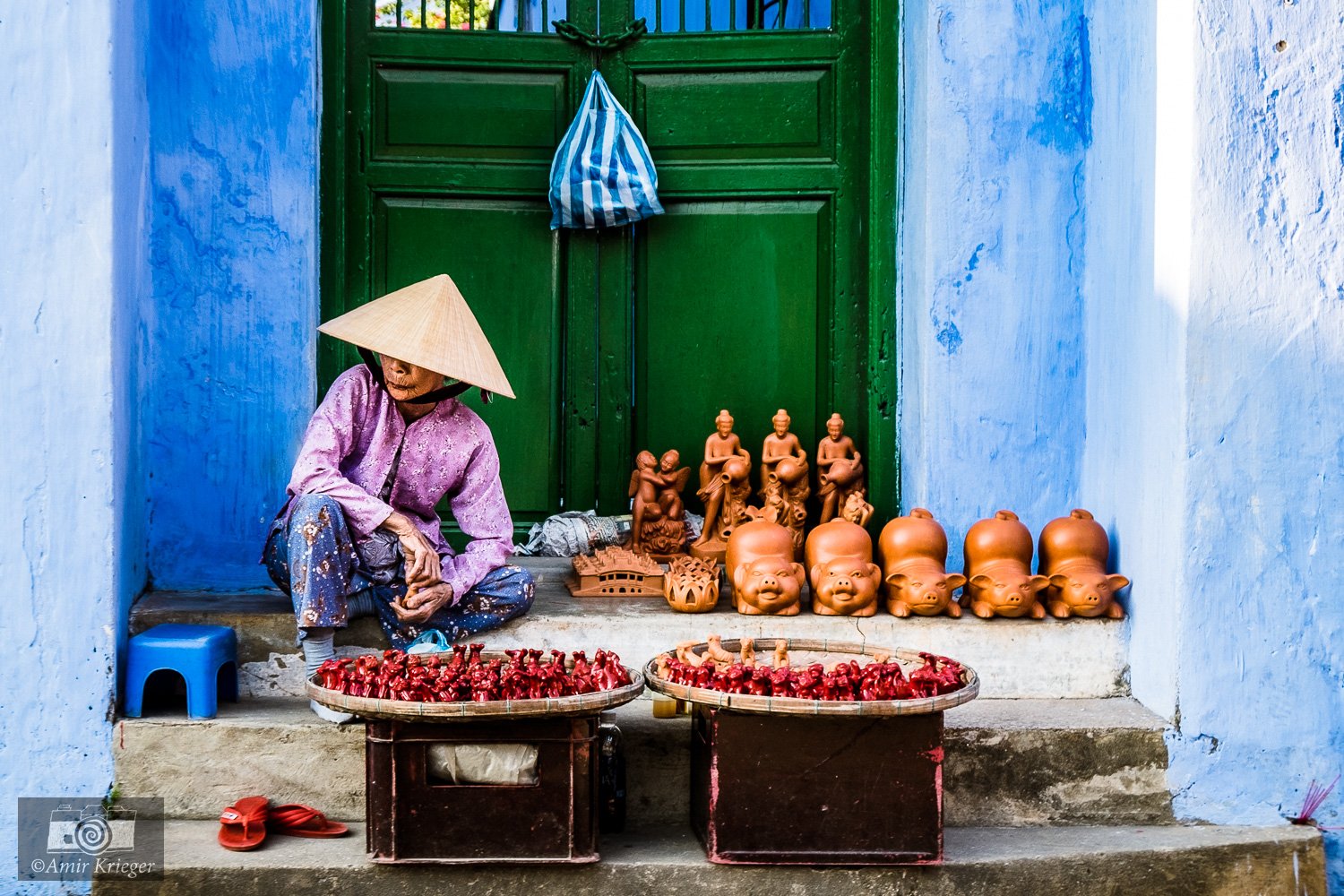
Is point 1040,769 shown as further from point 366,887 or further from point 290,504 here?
point 290,504

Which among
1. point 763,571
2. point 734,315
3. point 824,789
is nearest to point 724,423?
point 734,315

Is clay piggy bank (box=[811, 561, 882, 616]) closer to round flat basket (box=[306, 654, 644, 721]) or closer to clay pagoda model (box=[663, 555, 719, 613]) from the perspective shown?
clay pagoda model (box=[663, 555, 719, 613])

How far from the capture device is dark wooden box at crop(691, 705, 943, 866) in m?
3.38

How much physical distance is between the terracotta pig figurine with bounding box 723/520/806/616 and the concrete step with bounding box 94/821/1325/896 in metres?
0.83

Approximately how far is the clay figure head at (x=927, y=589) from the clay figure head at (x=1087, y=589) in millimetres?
338

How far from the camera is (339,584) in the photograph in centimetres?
391

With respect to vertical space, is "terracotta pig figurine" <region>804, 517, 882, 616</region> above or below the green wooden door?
below

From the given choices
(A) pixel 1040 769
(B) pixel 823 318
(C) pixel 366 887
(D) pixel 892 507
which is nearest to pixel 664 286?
(B) pixel 823 318

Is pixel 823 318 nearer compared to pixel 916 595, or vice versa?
pixel 916 595

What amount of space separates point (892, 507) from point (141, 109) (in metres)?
3.23

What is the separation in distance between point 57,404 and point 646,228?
8.17 feet

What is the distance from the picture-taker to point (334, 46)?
5137mm

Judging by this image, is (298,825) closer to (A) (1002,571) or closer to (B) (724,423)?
(B) (724,423)

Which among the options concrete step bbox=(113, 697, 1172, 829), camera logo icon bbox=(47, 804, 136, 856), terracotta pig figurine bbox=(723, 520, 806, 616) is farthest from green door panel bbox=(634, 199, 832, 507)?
camera logo icon bbox=(47, 804, 136, 856)
